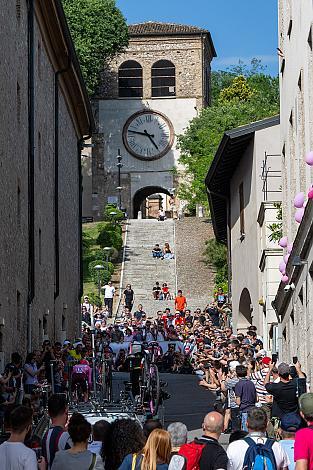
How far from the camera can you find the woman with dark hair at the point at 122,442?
10.1 meters

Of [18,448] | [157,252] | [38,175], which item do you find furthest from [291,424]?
[157,252]

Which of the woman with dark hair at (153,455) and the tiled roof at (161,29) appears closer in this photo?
the woman with dark hair at (153,455)

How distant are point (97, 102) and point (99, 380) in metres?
75.6

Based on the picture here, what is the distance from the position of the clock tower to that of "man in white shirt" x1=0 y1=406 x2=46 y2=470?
8716cm

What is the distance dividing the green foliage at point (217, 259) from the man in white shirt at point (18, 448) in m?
54.1

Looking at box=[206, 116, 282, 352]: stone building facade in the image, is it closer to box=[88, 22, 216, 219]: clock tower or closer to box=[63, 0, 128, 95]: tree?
box=[63, 0, 128, 95]: tree

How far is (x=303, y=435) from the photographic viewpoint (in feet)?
34.5

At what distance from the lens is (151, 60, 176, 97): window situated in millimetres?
101062

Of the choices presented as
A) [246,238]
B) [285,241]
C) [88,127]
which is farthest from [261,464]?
[88,127]

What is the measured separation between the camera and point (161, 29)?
103m

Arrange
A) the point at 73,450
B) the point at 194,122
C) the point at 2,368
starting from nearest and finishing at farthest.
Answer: the point at 73,450 < the point at 2,368 < the point at 194,122

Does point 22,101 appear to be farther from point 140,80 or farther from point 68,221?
point 140,80

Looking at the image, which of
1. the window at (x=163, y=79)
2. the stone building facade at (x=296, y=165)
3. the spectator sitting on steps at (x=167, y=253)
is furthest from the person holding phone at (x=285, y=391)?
the window at (x=163, y=79)

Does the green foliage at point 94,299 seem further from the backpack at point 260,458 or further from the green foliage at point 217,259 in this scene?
the backpack at point 260,458
